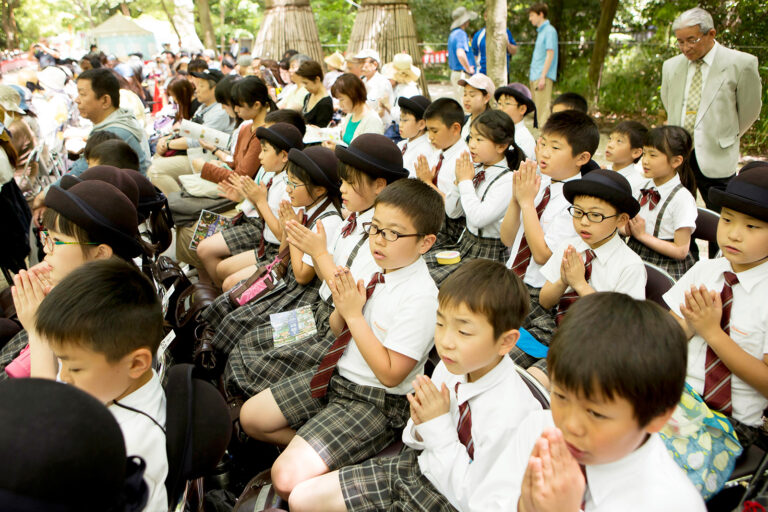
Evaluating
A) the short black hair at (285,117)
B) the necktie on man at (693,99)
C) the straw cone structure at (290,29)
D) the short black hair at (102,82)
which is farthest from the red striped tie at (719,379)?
the straw cone structure at (290,29)

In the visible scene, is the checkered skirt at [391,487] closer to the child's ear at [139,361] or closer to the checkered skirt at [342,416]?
the checkered skirt at [342,416]

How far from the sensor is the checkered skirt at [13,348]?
2451 mm

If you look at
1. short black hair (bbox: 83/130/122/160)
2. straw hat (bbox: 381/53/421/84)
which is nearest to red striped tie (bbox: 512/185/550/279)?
short black hair (bbox: 83/130/122/160)

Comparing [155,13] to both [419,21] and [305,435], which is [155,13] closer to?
[419,21]

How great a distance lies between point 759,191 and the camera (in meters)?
2.00

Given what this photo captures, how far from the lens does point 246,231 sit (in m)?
4.23

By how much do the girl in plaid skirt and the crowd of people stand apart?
1 cm

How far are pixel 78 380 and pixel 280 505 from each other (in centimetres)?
90

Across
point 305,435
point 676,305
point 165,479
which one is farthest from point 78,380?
point 676,305

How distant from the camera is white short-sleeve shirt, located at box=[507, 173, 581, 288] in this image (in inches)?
115

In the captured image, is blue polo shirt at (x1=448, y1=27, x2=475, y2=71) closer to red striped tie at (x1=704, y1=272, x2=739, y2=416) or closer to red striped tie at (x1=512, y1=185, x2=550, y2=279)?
red striped tie at (x1=512, y1=185, x2=550, y2=279)

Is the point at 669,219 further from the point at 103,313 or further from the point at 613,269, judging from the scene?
the point at 103,313

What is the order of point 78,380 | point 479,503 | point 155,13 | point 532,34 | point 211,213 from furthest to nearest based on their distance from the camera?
point 155,13 → point 532,34 → point 211,213 → point 78,380 → point 479,503

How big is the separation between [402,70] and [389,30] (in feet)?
9.41
